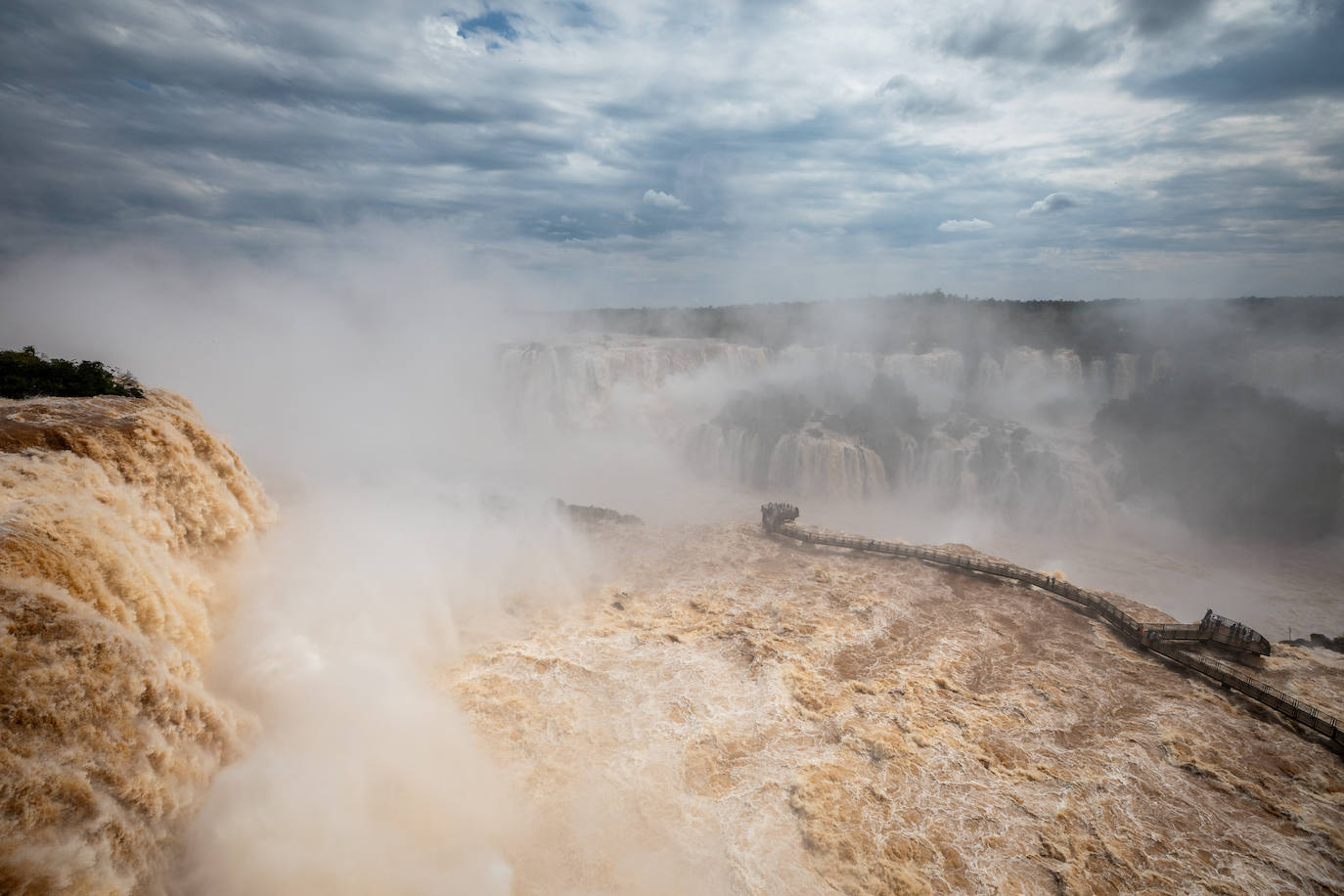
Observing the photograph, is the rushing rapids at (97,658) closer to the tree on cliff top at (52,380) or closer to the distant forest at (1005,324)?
the tree on cliff top at (52,380)

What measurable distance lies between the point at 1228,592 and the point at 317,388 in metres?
58.7

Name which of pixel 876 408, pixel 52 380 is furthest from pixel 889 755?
pixel 876 408

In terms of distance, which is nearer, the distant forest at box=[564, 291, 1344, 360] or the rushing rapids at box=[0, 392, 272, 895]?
the rushing rapids at box=[0, 392, 272, 895]

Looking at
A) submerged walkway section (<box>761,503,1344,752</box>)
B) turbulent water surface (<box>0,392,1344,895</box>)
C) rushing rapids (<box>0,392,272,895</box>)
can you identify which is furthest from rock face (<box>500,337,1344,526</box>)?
rushing rapids (<box>0,392,272,895</box>)

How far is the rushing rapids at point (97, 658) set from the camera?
6.64 metres

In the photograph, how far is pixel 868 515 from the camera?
115 feet

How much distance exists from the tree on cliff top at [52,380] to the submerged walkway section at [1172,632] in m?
25.7

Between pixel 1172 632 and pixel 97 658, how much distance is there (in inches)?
983

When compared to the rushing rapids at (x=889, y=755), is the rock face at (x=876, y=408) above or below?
above

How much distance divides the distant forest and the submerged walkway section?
32.9 metres

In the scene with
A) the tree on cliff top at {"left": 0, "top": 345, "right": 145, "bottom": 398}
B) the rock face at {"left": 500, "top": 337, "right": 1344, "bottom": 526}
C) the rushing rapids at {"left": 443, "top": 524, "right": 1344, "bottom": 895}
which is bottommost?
the rushing rapids at {"left": 443, "top": 524, "right": 1344, "bottom": 895}

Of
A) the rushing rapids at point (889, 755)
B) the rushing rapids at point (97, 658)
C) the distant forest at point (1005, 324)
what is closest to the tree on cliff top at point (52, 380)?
the rushing rapids at point (97, 658)

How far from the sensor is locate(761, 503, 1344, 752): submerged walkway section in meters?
14.2

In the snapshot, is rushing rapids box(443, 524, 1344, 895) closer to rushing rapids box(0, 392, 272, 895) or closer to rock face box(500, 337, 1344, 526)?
rushing rapids box(0, 392, 272, 895)
